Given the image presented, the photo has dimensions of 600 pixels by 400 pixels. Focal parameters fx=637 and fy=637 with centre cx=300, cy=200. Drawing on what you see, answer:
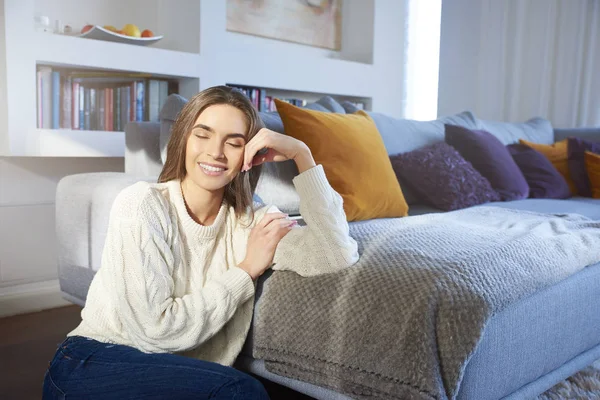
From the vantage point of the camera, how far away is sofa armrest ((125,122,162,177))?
228 cm

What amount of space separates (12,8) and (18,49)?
165 millimetres

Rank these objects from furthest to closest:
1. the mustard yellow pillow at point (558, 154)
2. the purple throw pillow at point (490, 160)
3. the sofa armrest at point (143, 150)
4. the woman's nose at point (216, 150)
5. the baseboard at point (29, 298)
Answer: the mustard yellow pillow at point (558, 154) < the purple throw pillow at point (490, 160) < the baseboard at point (29, 298) < the sofa armrest at point (143, 150) < the woman's nose at point (216, 150)

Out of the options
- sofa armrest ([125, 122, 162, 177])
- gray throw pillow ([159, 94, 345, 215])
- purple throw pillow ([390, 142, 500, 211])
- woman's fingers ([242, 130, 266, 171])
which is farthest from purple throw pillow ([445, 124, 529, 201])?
woman's fingers ([242, 130, 266, 171])

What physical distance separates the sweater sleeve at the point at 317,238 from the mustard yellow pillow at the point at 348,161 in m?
0.59

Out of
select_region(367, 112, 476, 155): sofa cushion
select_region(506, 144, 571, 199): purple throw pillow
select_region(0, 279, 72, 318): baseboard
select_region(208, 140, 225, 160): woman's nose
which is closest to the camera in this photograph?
select_region(208, 140, 225, 160): woman's nose

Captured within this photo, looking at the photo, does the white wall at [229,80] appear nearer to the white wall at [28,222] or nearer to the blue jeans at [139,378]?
the white wall at [28,222]

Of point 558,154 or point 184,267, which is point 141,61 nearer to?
point 184,267

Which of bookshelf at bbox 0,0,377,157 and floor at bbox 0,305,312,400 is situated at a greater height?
bookshelf at bbox 0,0,377,157

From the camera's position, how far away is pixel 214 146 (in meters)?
1.41

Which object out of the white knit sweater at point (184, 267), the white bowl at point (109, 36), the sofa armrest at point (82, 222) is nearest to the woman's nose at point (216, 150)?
the white knit sweater at point (184, 267)

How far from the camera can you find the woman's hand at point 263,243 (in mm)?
1451

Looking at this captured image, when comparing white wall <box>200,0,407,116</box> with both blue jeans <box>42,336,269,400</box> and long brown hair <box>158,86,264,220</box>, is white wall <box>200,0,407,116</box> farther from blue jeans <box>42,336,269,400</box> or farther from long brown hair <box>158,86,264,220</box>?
blue jeans <box>42,336,269,400</box>

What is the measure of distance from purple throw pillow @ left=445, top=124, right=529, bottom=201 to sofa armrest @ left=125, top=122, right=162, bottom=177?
1.52m

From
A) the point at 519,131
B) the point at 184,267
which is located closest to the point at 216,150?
the point at 184,267
